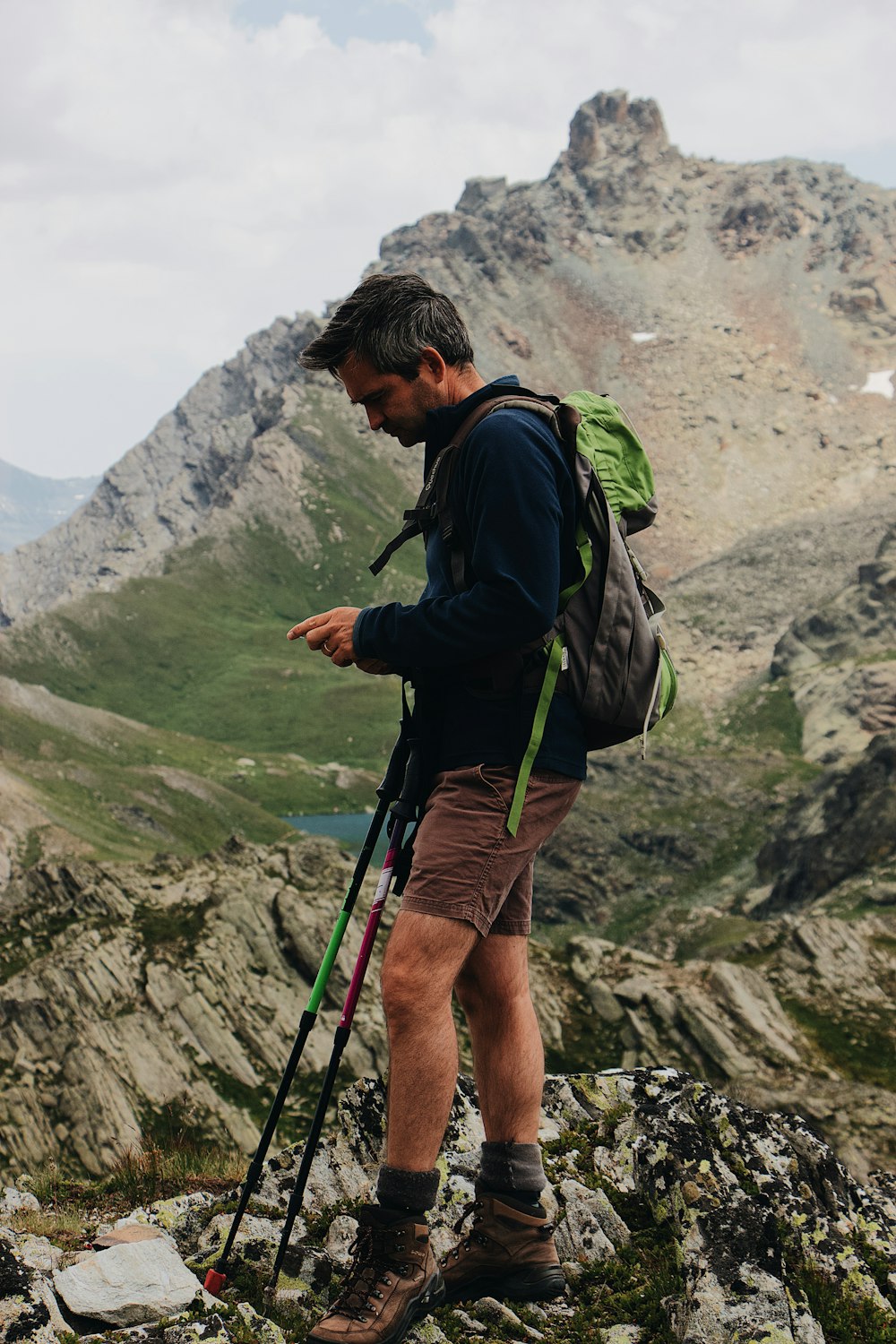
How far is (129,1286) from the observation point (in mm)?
5715

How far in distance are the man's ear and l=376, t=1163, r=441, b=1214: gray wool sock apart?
4.06m

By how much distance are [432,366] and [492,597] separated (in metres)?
1.42

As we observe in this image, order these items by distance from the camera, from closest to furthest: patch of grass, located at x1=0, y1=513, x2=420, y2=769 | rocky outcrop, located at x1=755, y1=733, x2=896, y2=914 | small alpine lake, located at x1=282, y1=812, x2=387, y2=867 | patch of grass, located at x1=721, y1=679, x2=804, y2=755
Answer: rocky outcrop, located at x1=755, y1=733, x2=896, y2=914 → patch of grass, located at x1=721, y1=679, x2=804, y2=755 → small alpine lake, located at x1=282, y1=812, x2=387, y2=867 → patch of grass, located at x1=0, y1=513, x2=420, y2=769

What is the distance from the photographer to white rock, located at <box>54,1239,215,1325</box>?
5531 millimetres

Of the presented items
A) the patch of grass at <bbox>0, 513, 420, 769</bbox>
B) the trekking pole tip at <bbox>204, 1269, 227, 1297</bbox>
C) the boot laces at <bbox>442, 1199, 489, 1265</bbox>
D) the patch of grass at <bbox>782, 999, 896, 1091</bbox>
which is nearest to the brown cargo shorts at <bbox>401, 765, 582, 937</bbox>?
the boot laces at <bbox>442, 1199, 489, 1265</bbox>

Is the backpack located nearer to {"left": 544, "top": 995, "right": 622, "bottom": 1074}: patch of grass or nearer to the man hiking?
the man hiking

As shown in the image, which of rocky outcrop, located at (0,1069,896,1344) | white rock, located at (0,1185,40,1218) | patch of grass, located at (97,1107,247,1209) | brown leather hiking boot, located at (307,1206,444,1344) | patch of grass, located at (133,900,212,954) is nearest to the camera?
brown leather hiking boot, located at (307,1206,444,1344)

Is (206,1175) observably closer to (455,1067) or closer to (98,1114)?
(455,1067)

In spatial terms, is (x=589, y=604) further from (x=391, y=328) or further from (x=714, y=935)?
(x=714, y=935)

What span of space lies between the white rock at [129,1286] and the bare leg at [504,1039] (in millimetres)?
1774

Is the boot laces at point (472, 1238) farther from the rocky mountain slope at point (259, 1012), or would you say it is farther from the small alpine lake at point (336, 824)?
the small alpine lake at point (336, 824)

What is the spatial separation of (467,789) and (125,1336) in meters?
3.03

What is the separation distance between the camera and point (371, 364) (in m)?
5.98

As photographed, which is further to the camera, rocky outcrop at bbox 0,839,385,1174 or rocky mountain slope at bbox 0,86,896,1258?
rocky mountain slope at bbox 0,86,896,1258
